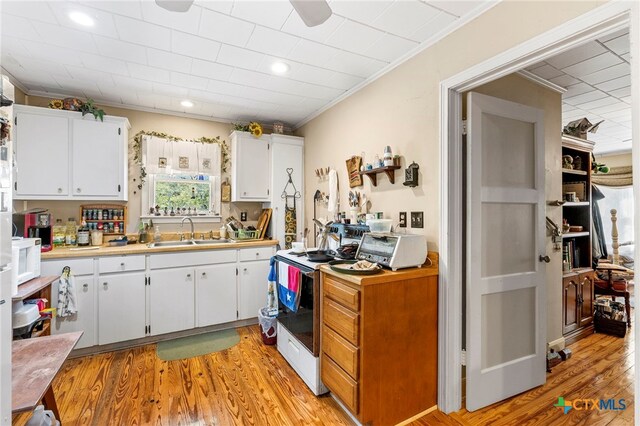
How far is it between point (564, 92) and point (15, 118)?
525 cm

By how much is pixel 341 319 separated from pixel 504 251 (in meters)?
1.30

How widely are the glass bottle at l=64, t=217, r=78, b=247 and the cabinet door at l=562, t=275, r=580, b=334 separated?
505 cm

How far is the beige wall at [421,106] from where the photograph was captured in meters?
1.53

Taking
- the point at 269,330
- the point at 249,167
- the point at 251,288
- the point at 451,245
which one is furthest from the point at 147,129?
the point at 451,245

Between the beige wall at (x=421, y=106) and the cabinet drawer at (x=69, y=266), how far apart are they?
99.7 inches

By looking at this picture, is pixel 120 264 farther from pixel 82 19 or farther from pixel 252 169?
pixel 82 19

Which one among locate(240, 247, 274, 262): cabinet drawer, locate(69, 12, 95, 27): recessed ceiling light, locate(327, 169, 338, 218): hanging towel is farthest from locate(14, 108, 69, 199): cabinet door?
locate(327, 169, 338, 218): hanging towel

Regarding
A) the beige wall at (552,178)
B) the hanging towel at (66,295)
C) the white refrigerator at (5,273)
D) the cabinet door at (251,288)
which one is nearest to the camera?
the white refrigerator at (5,273)

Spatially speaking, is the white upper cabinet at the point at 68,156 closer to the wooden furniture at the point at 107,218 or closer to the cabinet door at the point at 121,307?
the wooden furniture at the point at 107,218

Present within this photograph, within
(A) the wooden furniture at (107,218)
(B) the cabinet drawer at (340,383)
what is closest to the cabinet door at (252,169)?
(A) the wooden furniture at (107,218)

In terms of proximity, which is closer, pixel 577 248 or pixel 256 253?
pixel 577 248

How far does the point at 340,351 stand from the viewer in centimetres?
186

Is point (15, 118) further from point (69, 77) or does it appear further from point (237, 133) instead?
point (237, 133)

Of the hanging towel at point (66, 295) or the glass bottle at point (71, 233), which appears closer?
the hanging towel at point (66, 295)
